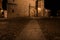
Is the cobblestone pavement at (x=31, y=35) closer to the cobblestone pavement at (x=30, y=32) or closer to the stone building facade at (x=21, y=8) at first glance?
the cobblestone pavement at (x=30, y=32)

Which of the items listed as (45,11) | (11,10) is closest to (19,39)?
(11,10)

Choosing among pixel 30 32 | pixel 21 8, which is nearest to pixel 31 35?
pixel 30 32

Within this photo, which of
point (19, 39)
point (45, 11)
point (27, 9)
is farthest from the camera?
A: point (45, 11)

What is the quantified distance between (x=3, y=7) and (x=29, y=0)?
12.3 ft

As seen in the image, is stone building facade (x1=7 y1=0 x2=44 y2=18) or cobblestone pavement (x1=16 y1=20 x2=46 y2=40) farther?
stone building facade (x1=7 y1=0 x2=44 y2=18)

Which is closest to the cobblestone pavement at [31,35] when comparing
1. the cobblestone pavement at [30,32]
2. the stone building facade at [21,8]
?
the cobblestone pavement at [30,32]

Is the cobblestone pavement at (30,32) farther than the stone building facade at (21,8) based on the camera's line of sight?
No

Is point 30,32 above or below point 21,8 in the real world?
below

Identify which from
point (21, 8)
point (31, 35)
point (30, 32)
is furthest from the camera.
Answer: point (21, 8)

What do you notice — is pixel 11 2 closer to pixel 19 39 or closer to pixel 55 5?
pixel 55 5

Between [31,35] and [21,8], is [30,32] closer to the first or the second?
[31,35]

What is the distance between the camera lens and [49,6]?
2164 cm

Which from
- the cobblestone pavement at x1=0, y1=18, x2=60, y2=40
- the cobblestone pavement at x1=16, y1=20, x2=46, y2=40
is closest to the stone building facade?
the cobblestone pavement at x1=0, y1=18, x2=60, y2=40

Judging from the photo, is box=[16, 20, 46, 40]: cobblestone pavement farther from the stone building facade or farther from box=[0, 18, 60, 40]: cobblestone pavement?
the stone building facade
